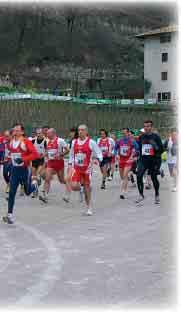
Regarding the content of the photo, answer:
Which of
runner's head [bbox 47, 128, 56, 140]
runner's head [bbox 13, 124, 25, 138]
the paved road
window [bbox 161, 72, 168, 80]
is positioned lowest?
the paved road

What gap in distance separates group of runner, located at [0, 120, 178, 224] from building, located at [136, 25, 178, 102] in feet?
204

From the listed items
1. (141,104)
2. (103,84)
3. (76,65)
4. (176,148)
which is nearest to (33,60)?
(76,65)

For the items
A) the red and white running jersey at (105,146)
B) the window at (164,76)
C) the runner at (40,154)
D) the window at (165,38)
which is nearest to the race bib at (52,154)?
the runner at (40,154)

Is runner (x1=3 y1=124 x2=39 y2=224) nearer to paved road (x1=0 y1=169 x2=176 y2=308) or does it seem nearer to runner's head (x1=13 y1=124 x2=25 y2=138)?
runner's head (x1=13 y1=124 x2=25 y2=138)

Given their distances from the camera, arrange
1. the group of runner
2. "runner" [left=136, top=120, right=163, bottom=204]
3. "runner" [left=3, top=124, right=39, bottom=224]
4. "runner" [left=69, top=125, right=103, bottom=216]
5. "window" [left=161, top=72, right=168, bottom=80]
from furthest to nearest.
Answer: "window" [left=161, top=72, right=168, bottom=80], "runner" [left=136, top=120, right=163, bottom=204], "runner" [left=69, top=125, right=103, bottom=216], the group of runner, "runner" [left=3, top=124, right=39, bottom=224]

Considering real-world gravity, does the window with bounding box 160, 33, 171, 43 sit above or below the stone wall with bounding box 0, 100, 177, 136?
above

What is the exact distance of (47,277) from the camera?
6969mm

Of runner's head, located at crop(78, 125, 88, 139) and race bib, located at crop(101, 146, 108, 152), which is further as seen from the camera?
race bib, located at crop(101, 146, 108, 152)

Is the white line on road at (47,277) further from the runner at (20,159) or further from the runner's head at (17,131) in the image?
the runner's head at (17,131)

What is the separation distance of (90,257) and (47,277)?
121 cm

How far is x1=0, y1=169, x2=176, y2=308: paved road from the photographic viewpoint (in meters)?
6.17

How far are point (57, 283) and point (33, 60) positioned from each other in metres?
98.3

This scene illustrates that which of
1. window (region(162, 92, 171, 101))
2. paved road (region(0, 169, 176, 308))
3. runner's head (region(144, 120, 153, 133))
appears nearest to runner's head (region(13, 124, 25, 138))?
paved road (region(0, 169, 176, 308))

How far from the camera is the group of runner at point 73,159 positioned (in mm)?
11539
